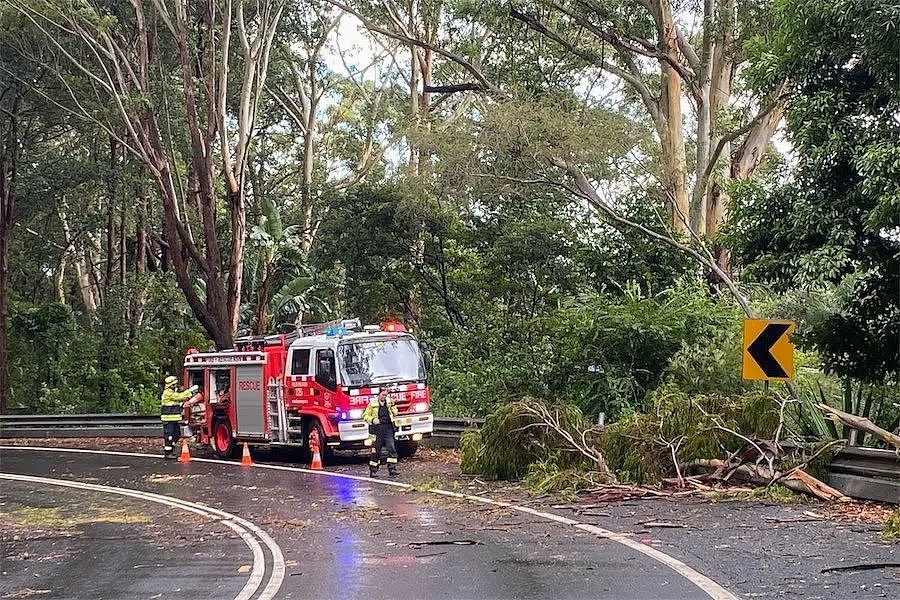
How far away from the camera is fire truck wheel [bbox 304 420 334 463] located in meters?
19.4

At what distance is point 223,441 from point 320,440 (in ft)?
12.3

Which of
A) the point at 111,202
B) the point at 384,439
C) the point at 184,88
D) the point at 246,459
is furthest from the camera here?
the point at 111,202

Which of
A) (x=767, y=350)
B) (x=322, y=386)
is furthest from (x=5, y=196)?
(x=767, y=350)

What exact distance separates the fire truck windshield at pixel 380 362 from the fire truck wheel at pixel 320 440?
1.19 meters

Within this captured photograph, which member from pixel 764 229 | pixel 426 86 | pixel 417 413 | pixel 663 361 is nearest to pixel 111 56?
pixel 426 86

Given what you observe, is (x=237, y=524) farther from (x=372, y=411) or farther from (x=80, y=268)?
(x=80, y=268)

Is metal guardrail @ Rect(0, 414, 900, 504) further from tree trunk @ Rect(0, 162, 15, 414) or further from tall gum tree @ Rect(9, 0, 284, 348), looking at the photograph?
tall gum tree @ Rect(9, 0, 284, 348)

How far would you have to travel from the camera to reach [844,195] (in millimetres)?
12961

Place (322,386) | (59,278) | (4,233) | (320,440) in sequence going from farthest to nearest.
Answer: (59,278), (4,233), (320,440), (322,386)

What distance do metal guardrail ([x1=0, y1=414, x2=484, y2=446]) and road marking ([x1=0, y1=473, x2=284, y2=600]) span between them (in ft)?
28.3

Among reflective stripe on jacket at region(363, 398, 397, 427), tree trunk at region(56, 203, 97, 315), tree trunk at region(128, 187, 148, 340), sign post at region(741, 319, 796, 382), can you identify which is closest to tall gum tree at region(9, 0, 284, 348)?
tree trunk at region(128, 187, 148, 340)

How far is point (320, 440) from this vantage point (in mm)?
19438

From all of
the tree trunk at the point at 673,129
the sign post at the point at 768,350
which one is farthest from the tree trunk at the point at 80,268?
the sign post at the point at 768,350

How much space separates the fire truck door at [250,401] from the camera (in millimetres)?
20922
